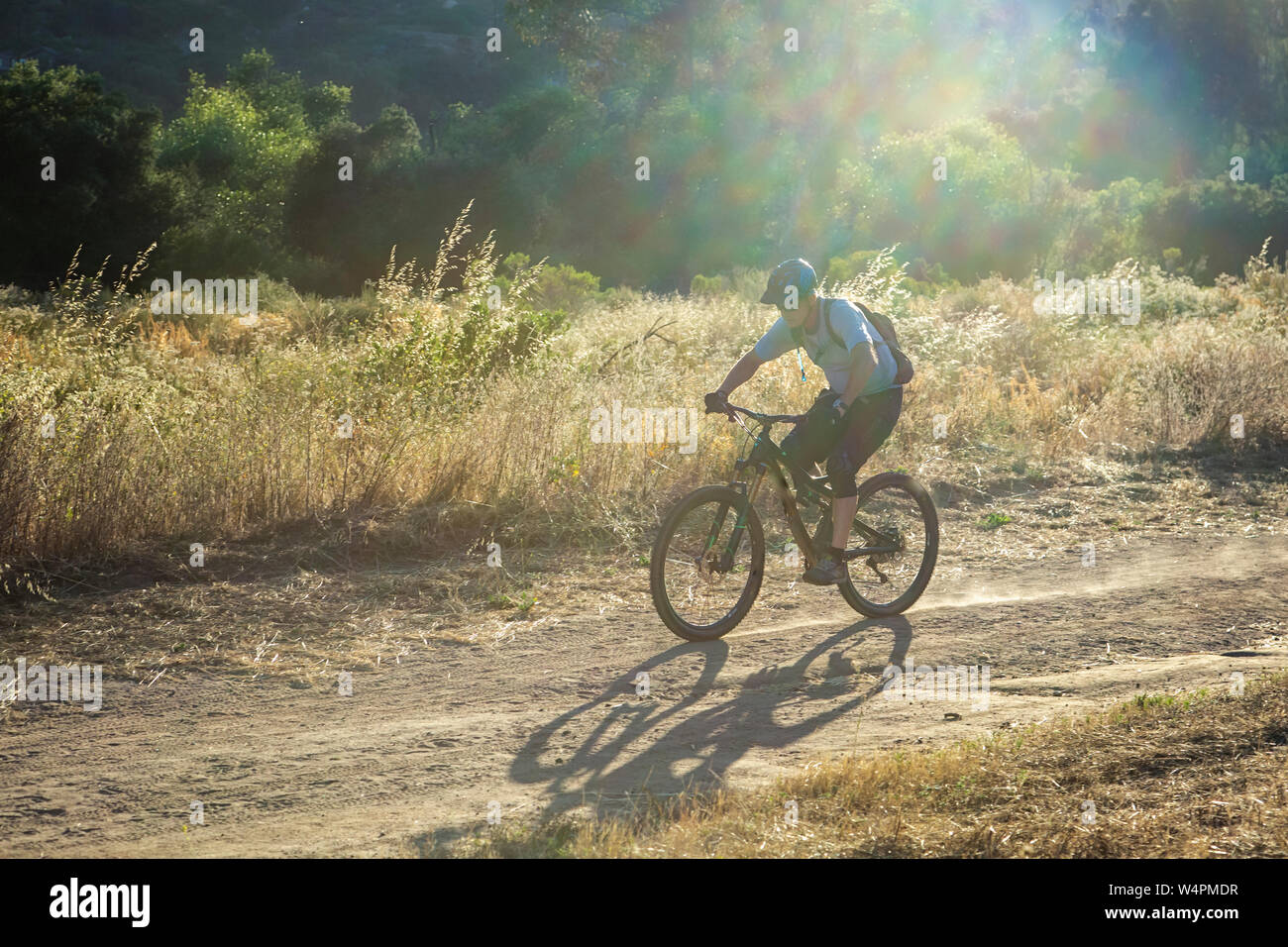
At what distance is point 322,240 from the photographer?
107ft

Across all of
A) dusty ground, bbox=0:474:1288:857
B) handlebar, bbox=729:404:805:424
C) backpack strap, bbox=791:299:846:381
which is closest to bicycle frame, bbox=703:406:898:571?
handlebar, bbox=729:404:805:424

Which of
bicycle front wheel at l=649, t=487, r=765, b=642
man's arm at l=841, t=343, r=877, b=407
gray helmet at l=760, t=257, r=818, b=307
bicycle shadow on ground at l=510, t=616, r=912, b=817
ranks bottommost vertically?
bicycle shadow on ground at l=510, t=616, r=912, b=817

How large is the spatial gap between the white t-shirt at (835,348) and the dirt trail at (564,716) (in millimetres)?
1510

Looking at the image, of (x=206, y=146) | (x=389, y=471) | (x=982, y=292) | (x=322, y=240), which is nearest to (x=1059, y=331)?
(x=982, y=292)

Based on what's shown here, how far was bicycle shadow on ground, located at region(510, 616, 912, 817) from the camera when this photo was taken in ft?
14.9

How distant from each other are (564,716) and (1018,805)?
216 centimetres

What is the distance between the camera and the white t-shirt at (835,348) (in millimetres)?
6246

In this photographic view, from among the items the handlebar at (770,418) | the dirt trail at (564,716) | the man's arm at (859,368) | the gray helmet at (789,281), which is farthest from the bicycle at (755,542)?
the gray helmet at (789,281)

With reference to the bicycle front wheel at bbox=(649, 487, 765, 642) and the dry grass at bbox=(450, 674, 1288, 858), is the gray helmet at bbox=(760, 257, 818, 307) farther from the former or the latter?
the dry grass at bbox=(450, 674, 1288, 858)

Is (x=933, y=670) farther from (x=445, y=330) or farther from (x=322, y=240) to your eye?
(x=322, y=240)

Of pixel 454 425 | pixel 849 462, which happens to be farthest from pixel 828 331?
A: pixel 454 425

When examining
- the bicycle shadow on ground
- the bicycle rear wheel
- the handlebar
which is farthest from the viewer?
the bicycle rear wheel

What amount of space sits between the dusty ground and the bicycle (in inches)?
7.8
